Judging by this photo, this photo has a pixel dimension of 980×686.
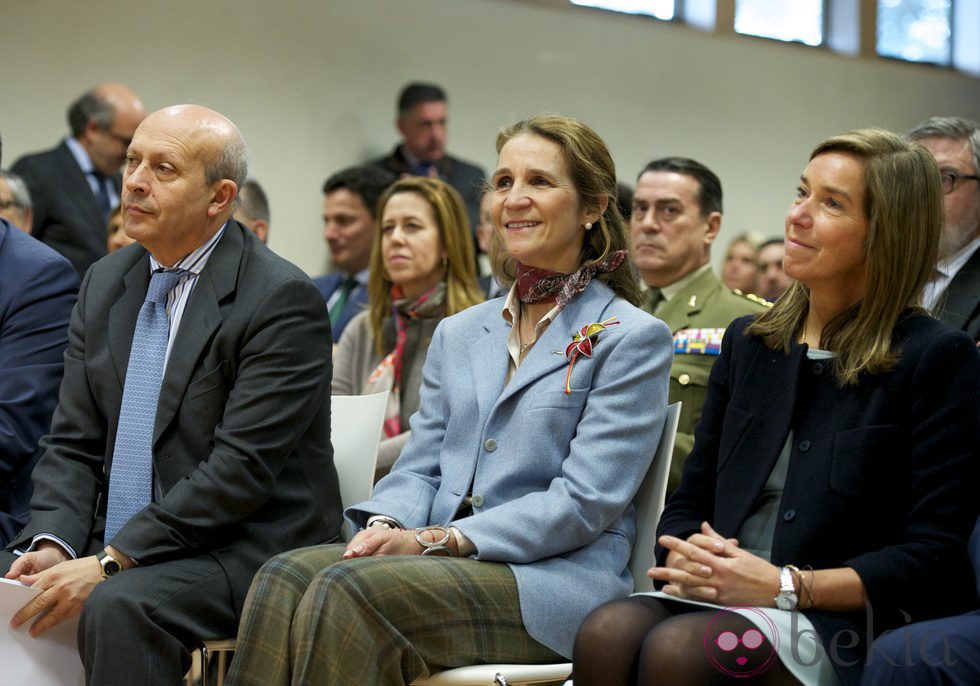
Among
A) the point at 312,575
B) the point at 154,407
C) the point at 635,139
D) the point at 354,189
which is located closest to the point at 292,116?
the point at 354,189

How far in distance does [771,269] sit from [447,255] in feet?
8.68

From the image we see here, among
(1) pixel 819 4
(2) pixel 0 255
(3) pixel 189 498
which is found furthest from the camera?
(1) pixel 819 4

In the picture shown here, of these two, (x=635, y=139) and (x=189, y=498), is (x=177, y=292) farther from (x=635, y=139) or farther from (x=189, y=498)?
(x=635, y=139)

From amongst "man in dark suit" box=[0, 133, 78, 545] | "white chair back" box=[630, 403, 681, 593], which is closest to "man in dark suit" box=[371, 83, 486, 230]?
"man in dark suit" box=[0, 133, 78, 545]

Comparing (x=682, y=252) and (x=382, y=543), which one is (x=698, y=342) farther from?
(x=382, y=543)

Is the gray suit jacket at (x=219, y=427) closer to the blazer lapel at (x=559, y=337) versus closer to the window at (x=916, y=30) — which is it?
the blazer lapel at (x=559, y=337)

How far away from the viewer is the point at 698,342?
3.51 m

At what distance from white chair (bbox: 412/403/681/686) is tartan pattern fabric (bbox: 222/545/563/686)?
4 centimetres

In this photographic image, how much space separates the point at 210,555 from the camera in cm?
253

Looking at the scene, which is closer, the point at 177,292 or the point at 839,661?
the point at 839,661

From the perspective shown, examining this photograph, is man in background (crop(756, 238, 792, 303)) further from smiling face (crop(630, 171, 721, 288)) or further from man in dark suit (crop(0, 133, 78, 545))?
man in dark suit (crop(0, 133, 78, 545))

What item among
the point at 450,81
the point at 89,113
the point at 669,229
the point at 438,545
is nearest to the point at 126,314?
the point at 438,545

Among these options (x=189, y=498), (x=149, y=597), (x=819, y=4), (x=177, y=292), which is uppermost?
(x=819, y=4)

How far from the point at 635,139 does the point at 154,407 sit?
20.4ft
